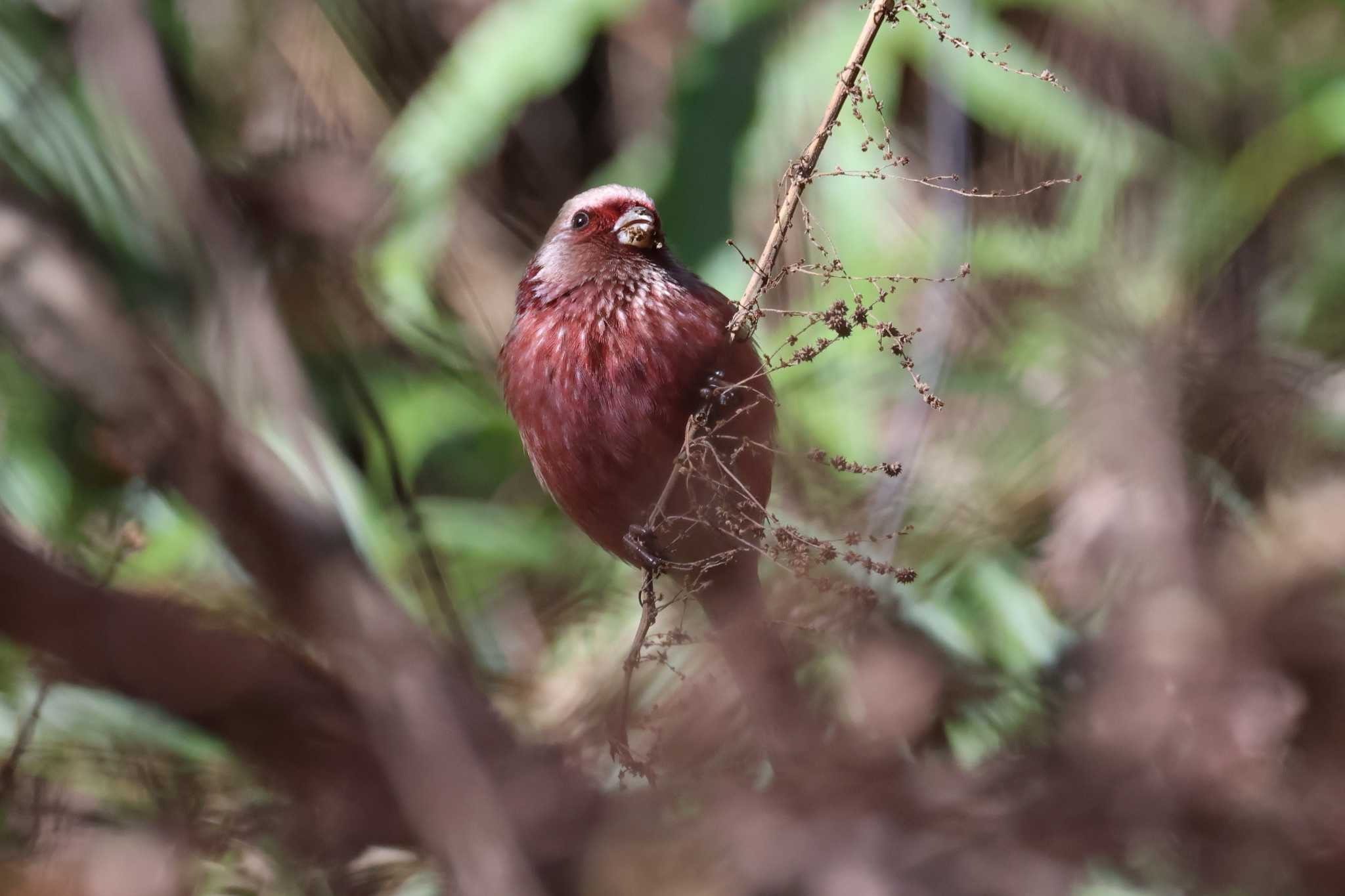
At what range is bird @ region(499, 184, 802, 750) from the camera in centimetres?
253

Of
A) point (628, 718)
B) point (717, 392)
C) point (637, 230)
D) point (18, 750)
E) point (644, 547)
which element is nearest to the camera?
point (18, 750)

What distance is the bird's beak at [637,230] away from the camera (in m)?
2.88

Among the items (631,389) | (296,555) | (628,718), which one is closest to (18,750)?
(296,555)

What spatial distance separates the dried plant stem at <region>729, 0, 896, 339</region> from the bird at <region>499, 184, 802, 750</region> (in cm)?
48

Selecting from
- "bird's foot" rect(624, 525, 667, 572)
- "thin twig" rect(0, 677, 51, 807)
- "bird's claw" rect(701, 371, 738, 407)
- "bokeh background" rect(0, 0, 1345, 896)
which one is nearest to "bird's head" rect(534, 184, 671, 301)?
"bokeh background" rect(0, 0, 1345, 896)

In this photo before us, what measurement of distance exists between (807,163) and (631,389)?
Answer: 1020 millimetres

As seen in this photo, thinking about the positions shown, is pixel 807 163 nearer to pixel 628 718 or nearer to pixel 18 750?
pixel 628 718

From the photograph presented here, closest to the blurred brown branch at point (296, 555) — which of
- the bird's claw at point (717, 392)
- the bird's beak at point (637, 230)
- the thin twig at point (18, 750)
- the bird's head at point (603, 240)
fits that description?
the thin twig at point (18, 750)

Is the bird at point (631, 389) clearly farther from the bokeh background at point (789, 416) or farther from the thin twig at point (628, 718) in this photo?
the thin twig at point (628, 718)

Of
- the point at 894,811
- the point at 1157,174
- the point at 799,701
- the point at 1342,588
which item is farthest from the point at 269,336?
the point at 1157,174

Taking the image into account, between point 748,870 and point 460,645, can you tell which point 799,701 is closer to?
point 748,870

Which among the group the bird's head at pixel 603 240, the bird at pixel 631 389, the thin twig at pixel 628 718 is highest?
the bird's head at pixel 603 240

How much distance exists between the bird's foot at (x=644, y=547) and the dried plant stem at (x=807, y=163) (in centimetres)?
52

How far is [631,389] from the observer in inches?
104
